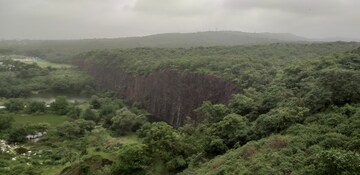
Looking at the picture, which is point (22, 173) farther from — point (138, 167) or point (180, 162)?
point (180, 162)

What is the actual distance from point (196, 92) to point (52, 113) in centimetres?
2612

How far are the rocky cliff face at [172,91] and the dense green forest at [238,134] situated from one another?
6.28ft

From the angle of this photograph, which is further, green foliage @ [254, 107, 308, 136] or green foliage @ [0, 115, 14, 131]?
green foliage @ [0, 115, 14, 131]

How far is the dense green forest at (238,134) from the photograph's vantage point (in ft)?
74.1

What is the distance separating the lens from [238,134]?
3169cm

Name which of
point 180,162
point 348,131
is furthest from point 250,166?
point 180,162

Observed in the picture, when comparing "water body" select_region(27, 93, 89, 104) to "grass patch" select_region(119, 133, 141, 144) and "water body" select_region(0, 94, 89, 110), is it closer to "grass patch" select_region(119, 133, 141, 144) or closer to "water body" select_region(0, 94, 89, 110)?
"water body" select_region(0, 94, 89, 110)

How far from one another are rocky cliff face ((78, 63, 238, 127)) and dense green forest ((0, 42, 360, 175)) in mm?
1916

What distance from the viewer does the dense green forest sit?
890 inches

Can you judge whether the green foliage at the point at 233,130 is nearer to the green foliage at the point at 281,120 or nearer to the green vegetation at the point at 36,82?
the green foliage at the point at 281,120

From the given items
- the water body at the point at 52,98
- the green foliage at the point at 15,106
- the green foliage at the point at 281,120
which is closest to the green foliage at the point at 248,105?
the green foliage at the point at 281,120

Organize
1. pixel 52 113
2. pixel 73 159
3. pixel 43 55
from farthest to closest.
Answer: pixel 43 55
pixel 52 113
pixel 73 159

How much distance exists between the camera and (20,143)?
49062 millimetres

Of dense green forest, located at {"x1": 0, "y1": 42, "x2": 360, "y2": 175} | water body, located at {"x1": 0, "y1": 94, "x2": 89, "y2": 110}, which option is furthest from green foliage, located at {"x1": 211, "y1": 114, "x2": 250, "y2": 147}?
water body, located at {"x1": 0, "y1": 94, "x2": 89, "y2": 110}
